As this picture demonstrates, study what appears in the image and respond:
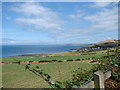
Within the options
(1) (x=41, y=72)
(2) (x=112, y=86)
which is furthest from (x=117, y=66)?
(1) (x=41, y=72)

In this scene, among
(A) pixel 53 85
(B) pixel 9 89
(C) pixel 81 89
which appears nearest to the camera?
(C) pixel 81 89

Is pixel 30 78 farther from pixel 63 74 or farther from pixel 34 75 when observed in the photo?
pixel 63 74

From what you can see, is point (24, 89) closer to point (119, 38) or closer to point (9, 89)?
point (9, 89)

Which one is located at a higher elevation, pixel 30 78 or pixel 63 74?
pixel 63 74

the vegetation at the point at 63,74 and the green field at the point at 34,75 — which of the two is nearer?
the vegetation at the point at 63,74

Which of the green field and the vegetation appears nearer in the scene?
the vegetation

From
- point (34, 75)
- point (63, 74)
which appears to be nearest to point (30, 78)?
point (34, 75)

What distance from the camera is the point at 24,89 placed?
12.8 feet

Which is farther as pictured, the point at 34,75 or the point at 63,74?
the point at 34,75

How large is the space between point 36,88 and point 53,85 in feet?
8.22

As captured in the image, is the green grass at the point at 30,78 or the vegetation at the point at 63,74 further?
the green grass at the point at 30,78

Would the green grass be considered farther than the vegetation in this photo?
Yes

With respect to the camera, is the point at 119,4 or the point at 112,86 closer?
the point at 112,86

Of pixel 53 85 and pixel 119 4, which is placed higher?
pixel 119 4
